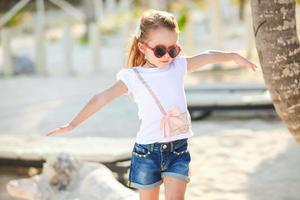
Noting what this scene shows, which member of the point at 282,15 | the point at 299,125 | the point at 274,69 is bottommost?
the point at 299,125

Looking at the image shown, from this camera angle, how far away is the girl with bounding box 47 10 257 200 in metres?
2.89

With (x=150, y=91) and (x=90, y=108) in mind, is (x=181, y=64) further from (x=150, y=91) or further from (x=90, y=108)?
(x=90, y=108)

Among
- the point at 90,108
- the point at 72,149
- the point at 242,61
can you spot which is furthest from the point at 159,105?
the point at 72,149

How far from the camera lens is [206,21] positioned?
19.6 meters

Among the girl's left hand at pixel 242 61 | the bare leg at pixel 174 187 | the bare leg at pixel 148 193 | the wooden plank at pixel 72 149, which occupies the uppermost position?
the girl's left hand at pixel 242 61

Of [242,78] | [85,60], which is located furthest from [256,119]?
[85,60]

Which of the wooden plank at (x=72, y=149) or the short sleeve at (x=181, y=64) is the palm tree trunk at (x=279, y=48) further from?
the wooden plank at (x=72, y=149)

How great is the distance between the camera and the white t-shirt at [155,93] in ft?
9.60

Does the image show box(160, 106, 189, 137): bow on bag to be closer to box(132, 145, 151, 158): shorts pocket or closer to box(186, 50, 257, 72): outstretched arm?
box(132, 145, 151, 158): shorts pocket

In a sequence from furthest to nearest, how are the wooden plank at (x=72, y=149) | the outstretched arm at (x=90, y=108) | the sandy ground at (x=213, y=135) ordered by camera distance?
the wooden plank at (x=72, y=149), the sandy ground at (x=213, y=135), the outstretched arm at (x=90, y=108)

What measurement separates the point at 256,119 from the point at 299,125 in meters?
3.43

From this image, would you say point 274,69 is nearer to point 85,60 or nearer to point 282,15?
point 282,15

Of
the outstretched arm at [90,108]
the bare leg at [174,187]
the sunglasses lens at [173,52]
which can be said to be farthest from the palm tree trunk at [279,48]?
the outstretched arm at [90,108]

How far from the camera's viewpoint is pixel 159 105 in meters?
2.94
